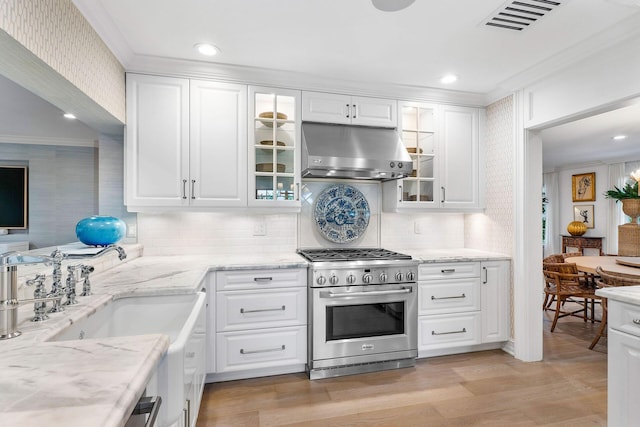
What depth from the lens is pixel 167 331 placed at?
5.62 ft

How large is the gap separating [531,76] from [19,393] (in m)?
3.39

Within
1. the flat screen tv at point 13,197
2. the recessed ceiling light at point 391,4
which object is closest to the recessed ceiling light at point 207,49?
the recessed ceiling light at point 391,4

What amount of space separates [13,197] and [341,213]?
3.92 metres

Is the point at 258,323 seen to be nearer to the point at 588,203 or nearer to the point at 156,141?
the point at 156,141

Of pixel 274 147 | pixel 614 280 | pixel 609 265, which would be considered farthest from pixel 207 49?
pixel 609 265

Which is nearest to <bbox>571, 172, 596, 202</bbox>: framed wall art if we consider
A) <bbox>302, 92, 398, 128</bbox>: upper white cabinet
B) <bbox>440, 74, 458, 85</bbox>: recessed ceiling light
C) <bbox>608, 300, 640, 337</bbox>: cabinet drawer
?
<bbox>440, 74, 458, 85</bbox>: recessed ceiling light

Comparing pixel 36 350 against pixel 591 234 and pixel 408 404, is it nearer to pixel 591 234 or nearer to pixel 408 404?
pixel 408 404

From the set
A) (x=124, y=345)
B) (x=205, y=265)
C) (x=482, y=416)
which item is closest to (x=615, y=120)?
(x=482, y=416)

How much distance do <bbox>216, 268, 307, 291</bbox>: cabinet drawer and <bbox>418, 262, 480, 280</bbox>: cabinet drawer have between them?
3.39 ft

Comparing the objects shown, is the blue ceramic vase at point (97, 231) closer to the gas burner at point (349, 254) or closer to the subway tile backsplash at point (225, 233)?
the subway tile backsplash at point (225, 233)

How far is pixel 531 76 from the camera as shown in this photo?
262 centimetres

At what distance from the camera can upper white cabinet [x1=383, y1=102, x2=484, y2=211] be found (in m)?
3.02

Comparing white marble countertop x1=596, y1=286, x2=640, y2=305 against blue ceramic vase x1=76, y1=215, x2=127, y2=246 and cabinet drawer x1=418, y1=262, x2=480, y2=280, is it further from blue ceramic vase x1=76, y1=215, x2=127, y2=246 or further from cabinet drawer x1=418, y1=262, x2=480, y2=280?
blue ceramic vase x1=76, y1=215, x2=127, y2=246

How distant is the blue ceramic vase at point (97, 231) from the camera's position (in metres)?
2.11
